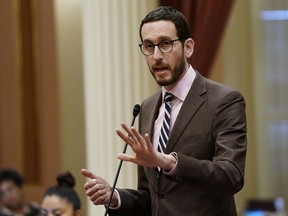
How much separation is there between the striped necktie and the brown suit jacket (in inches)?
0.9

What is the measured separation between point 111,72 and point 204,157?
1947mm

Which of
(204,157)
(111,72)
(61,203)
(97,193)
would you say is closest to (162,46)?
(204,157)

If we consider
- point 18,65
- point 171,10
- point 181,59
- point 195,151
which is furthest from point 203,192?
point 18,65

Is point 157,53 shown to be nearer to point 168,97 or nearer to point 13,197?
point 168,97

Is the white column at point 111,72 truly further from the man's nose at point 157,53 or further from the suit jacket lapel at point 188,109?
the man's nose at point 157,53

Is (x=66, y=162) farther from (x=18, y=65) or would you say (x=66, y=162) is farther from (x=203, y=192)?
(x=203, y=192)

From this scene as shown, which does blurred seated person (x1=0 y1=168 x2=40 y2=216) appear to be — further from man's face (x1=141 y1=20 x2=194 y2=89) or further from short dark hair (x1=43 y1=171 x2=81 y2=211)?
man's face (x1=141 y1=20 x2=194 y2=89)

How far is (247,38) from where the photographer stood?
542 centimetres

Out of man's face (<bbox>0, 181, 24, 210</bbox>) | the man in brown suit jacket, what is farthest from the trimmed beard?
man's face (<bbox>0, 181, 24, 210</bbox>)

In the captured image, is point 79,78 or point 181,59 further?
point 79,78

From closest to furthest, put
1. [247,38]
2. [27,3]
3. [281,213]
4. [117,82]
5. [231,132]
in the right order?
[231,132] → [117,82] → [27,3] → [281,213] → [247,38]

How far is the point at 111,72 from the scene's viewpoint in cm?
399

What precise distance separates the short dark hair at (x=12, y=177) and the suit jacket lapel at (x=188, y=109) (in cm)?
212

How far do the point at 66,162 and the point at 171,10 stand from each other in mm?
2531
